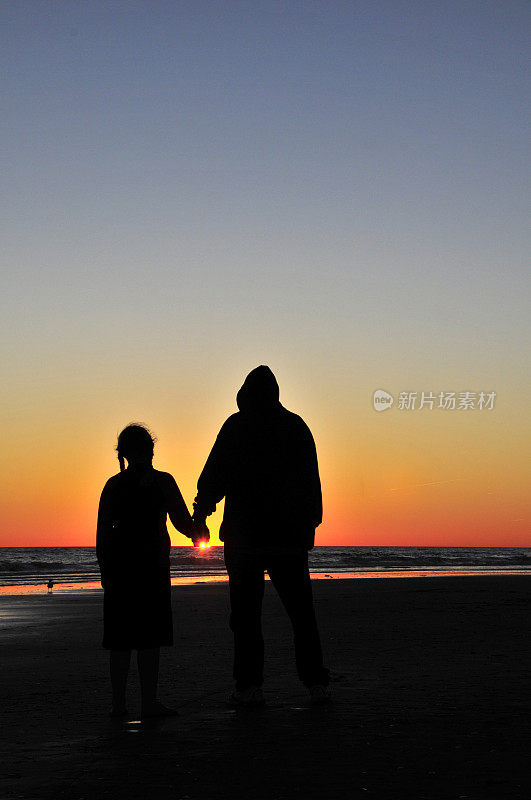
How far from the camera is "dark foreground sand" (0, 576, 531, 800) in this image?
3.89m

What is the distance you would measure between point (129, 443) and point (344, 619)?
8012 millimetres

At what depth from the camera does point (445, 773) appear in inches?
157

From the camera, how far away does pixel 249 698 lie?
5.80 m

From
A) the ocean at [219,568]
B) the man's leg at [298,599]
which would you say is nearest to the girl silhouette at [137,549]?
the man's leg at [298,599]

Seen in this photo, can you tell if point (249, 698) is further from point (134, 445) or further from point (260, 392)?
point (260, 392)

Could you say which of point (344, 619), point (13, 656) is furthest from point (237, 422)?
point (344, 619)

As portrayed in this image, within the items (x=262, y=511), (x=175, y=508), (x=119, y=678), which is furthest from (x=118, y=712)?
(x=262, y=511)

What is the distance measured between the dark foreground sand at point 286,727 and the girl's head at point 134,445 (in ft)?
5.11

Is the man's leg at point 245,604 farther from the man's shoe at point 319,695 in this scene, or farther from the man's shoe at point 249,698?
the man's shoe at point 319,695

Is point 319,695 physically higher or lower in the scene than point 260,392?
lower

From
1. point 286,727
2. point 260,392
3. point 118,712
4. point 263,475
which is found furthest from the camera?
point 260,392

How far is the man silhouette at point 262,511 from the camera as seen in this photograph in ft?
20.0

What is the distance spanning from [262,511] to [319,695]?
116 centimetres

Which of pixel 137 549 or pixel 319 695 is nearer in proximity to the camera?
pixel 319 695
